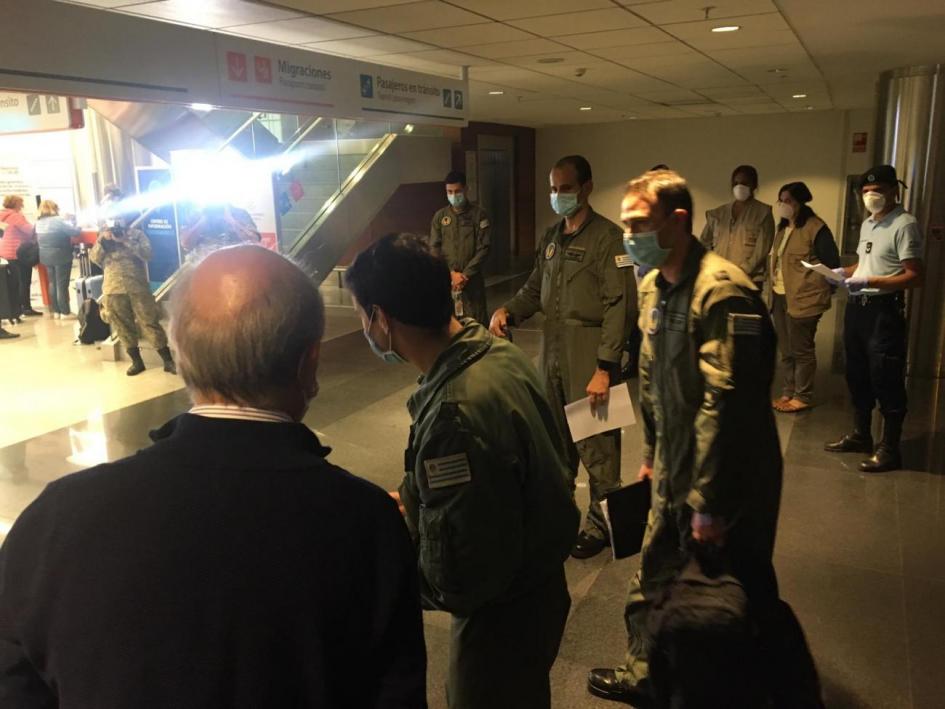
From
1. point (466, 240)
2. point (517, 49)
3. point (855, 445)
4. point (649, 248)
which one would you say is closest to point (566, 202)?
point (649, 248)

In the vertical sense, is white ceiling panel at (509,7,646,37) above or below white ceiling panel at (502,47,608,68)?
below

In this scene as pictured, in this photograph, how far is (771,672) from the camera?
6.00 feet

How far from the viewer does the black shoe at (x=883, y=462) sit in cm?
412

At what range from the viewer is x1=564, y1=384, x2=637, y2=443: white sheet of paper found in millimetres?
2918

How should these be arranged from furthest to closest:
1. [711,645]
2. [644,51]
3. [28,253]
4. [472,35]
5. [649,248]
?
[28,253], [644,51], [472,35], [649,248], [711,645]

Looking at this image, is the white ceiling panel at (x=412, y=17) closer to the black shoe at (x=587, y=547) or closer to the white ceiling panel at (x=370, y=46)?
the white ceiling panel at (x=370, y=46)

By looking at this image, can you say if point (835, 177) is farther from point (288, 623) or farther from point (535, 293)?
point (288, 623)

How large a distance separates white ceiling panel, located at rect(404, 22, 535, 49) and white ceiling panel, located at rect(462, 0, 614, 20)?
0.28m

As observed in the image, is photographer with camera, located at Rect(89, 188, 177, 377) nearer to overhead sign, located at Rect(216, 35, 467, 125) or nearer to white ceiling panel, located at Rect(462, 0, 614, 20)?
overhead sign, located at Rect(216, 35, 467, 125)

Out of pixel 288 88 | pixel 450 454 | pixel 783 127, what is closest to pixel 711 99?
pixel 783 127

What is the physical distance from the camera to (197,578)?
0.81 metres

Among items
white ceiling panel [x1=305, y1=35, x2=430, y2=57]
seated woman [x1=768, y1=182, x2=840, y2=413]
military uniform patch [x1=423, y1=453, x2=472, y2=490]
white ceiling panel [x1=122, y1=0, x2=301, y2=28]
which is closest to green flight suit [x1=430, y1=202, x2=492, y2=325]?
white ceiling panel [x1=305, y1=35, x2=430, y2=57]

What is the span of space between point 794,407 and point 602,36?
286 cm

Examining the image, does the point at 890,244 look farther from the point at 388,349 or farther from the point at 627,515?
the point at 388,349
